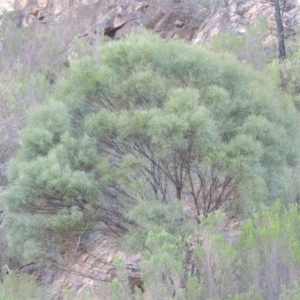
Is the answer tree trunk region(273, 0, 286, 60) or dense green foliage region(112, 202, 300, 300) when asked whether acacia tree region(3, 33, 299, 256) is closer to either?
dense green foliage region(112, 202, 300, 300)

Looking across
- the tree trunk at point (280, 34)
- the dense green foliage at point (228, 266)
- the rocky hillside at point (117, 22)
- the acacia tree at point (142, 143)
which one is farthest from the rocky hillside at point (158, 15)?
the dense green foliage at point (228, 266)

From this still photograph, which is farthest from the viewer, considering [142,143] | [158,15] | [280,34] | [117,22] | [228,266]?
[117,22]

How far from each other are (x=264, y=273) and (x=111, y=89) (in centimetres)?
420

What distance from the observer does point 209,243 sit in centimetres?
701

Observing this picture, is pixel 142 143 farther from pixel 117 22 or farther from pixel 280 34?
pixel 117 22

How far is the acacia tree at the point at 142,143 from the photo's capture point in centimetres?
913

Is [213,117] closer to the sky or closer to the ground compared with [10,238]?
closer to the sky

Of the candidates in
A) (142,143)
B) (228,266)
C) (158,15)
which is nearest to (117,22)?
(158,15)

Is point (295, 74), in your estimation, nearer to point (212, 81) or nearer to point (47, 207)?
point (212, 81)

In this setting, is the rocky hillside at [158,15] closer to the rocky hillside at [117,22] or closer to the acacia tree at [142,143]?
Answer: the rocky hillside at [117,22]

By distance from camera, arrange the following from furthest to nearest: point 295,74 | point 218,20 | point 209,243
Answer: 1. point 218,20
2. point 295,74
3. point 209,243

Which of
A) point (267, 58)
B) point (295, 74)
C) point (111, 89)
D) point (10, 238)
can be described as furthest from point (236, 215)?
point (267, 58)

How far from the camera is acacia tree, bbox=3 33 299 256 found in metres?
9.13

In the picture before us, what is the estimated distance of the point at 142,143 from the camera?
968 centimetres
